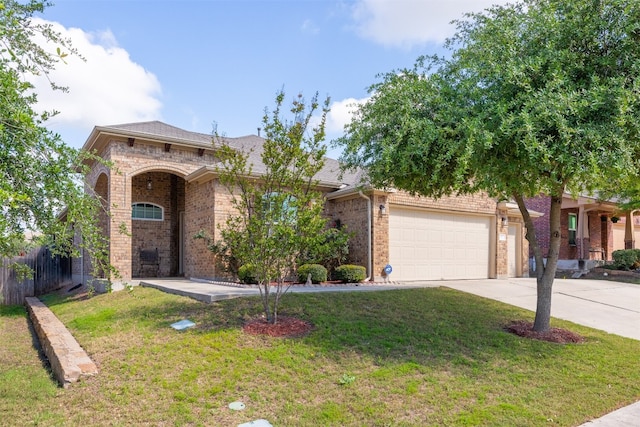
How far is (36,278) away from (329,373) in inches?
559

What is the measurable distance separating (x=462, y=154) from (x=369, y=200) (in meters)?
6.73

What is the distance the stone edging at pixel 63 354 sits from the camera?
5500 mm

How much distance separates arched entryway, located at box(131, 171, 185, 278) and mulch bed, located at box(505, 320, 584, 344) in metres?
11.8

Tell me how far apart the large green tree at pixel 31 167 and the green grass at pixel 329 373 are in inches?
70.2

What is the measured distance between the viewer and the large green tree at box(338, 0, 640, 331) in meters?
5.80

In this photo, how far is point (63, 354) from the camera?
6.23 metres

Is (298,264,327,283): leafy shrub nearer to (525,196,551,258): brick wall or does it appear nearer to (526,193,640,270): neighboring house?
(526,193,640,270): neighboring house

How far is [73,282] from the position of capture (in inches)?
632

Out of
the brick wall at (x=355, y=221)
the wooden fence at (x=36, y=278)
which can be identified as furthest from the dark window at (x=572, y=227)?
the wooden fence at (x=36, y=278)

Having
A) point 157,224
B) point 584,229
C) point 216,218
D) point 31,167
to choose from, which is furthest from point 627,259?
point 31,167

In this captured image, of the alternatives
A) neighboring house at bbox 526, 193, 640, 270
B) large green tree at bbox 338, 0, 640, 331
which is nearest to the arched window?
large green tree at bbox 338, 0, 640, 331

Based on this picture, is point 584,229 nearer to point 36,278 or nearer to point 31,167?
point 31,167

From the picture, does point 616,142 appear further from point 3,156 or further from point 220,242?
point 220,242

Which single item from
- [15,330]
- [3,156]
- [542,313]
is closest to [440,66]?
[542,313]
